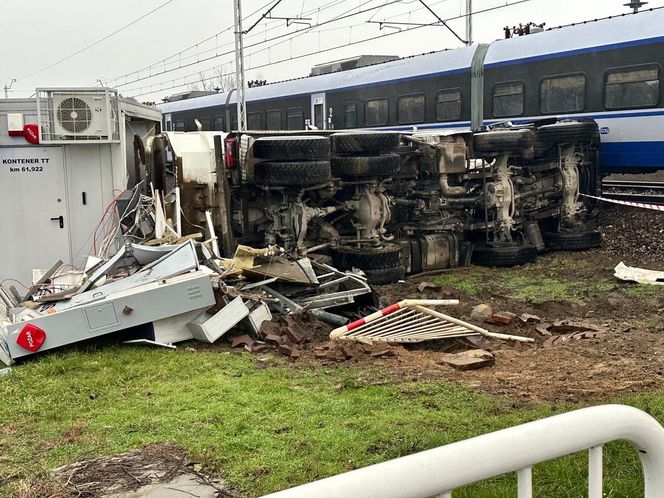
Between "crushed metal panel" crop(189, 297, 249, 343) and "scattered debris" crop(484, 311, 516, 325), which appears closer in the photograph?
"crushed metal panel" crop(189, 297, 249, 343)

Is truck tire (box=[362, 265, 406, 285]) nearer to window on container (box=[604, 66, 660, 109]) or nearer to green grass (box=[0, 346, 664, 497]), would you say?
green grass (box=[0, 346, 664, 497])

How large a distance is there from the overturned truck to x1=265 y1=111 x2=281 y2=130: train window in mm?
10612

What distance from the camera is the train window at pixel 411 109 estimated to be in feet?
56.1

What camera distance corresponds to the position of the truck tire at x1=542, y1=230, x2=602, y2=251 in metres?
11.9

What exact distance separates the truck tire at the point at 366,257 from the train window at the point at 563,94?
6.04 metres

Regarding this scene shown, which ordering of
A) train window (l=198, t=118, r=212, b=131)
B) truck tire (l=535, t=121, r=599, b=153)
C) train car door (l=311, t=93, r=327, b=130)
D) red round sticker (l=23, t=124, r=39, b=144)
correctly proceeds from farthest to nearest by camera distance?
train window (l=198, t=118, r=212, b=131) < train car door (l=311, t=93, r=327, b=130) < truck tire (l=535, t=121, r=599, b=153) < red round sticker (l=23, t=124, r=39, b=144)

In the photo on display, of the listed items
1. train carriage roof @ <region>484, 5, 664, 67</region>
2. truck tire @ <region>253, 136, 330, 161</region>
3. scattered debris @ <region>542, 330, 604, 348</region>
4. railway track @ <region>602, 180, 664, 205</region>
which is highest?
train carriage roof @ <region>484, 5, 664, 67</region>

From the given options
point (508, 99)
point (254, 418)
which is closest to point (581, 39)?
point (508, 99)

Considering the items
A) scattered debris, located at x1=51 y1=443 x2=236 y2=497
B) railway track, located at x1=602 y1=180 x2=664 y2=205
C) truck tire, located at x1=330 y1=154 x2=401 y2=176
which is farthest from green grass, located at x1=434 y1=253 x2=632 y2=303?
scattered debris, located at x1=51 y1=443 x2=236 y2=497

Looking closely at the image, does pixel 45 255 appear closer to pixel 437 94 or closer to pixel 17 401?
pixel 17 401

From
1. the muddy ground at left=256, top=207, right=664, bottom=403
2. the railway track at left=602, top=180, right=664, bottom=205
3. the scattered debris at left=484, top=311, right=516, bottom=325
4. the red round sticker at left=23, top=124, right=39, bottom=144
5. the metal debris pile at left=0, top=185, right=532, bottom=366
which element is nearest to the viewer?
the muddy ground at left=256, top=207, right=664, bottom=403

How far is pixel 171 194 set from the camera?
10172 millimetres

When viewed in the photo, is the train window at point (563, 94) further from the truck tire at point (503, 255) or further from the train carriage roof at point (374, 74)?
the truck tire at point (503, 255)

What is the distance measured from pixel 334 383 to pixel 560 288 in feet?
16.3
